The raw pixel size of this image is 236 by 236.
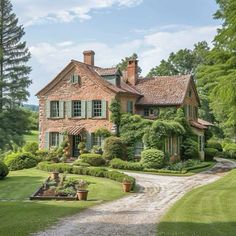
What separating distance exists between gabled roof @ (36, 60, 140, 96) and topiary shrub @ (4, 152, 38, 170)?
8252mm

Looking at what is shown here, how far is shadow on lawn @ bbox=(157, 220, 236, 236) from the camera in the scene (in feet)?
35.6

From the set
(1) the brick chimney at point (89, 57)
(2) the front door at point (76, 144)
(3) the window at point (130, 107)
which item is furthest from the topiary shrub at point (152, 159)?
(1) the brick chimney at point (89, 57)

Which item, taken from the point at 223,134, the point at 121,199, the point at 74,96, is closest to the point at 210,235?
the point at 121,199

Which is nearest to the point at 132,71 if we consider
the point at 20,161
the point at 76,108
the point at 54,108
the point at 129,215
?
the point at 76,108

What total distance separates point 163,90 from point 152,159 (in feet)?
30.9

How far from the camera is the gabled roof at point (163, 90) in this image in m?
37.2

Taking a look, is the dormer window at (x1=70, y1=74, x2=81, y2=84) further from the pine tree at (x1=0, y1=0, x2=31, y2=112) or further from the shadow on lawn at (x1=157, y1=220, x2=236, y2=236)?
the shadow on lawn at (x1=157, y1=220, x2=236, y2=236)

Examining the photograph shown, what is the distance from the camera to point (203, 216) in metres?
13.5

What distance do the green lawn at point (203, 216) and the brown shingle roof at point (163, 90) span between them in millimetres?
17836

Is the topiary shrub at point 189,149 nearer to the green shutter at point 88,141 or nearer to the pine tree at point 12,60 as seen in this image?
the green shutter at point 88,141

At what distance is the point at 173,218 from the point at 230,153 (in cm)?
3708

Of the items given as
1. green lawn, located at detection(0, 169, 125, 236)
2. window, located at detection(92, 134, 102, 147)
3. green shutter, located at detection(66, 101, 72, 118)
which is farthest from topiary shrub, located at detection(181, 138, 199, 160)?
green lawn, located at detection(0, 169, 125, 236)

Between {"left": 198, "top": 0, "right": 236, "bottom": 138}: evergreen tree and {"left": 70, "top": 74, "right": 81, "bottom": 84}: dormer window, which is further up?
{"left": 70, "top": 74, "right": 81, "bottom": 84}: dormer window

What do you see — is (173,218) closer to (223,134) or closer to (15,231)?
(15,231)
